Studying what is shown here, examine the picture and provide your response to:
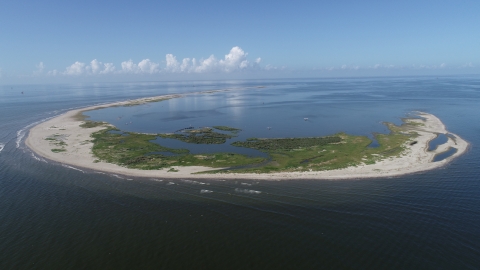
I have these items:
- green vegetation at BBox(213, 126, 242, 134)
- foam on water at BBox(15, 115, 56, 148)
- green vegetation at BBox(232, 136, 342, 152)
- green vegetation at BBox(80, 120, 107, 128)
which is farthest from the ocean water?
green vegetation at BBox(80, 120, 107, 128)

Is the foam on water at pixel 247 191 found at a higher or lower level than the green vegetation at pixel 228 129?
lower

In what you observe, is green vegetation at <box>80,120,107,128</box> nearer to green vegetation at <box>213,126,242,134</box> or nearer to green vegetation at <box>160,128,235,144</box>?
green vegetation at <box>160,128,235,144</box>

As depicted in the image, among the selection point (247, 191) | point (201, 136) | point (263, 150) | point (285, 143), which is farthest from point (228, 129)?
point (247, 191)

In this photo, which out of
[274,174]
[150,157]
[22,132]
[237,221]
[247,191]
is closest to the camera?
[237,221]

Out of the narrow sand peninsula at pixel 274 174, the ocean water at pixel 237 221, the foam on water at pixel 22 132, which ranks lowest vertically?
the ocean water at pixel 237 221

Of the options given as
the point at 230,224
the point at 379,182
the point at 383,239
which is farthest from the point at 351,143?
the point at 230,224

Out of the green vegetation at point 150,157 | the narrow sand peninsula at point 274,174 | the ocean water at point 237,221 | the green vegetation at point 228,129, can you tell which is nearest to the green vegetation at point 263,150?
the green vegetation at point 150,157

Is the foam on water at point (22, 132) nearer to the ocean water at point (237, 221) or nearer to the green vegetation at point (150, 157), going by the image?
the green vegetation at point (150, 157)

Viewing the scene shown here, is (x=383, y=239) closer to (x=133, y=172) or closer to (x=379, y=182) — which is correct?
(x=379, y=182)

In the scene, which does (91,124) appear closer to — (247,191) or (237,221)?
(247,191)

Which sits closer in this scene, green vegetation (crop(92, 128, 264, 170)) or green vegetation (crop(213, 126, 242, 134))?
green vegetation (crop(92, 128, 264, 170))

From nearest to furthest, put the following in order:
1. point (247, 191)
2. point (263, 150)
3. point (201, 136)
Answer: point (247, 191) < point (263, 150) < point (201, 136)

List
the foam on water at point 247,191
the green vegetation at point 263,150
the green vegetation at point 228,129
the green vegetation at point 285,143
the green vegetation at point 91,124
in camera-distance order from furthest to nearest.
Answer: the green vegetation at point 91,124 < the green vegetation at point 228,129 < the green vegetation at point 285,143 < the green vegetation at point 263,150 < the foam on water at point 247,191
